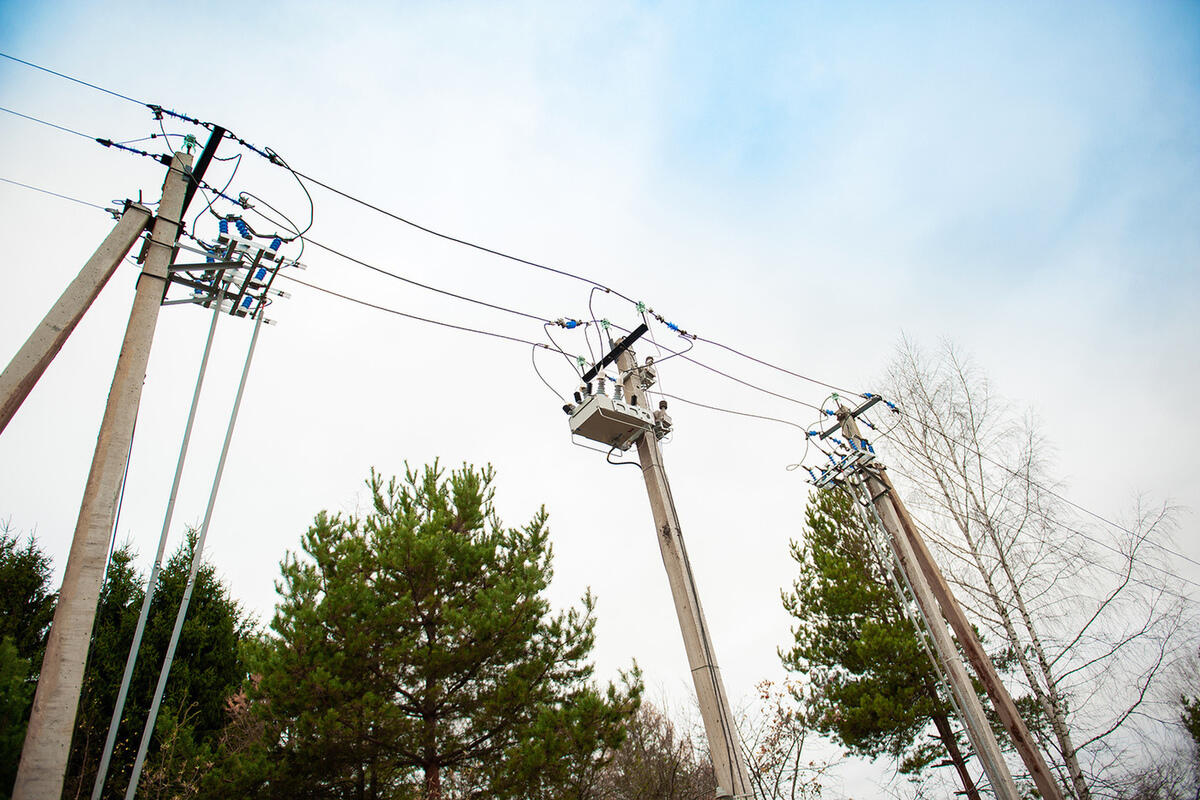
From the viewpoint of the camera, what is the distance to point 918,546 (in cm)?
859

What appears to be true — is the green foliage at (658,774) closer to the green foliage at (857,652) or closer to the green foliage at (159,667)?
the green foliage at (857,652)

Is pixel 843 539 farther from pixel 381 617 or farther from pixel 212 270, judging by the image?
pixel 212 270

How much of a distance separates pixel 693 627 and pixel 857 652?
10.5 metres

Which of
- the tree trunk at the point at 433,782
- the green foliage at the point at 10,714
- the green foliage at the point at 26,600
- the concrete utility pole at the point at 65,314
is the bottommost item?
the tree trunk at the point at 433,782

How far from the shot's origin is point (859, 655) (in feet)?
46.4

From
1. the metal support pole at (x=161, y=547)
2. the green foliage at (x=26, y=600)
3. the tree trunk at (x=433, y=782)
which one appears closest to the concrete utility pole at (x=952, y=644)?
the tree trunk at (x=433, y=782)

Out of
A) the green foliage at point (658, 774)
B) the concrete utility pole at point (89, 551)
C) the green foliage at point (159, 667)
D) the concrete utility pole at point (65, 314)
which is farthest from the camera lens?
the green foliage at point (658, 774)

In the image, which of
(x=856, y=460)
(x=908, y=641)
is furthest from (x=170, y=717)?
(x=908, y=641)

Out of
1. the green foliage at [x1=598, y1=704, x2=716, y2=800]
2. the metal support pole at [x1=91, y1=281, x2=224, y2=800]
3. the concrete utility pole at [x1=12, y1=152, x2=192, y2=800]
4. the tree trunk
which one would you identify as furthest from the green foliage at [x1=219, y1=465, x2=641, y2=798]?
the concrete utility pole at [x1=12, y1=152, x2=192, y2=800]

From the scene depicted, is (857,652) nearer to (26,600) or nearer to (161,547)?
(161,547)

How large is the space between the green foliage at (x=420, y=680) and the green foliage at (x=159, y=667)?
7.01 feet

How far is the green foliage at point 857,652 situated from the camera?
13672 millimetres

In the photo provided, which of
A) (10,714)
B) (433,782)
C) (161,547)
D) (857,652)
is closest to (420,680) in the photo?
(433,782)

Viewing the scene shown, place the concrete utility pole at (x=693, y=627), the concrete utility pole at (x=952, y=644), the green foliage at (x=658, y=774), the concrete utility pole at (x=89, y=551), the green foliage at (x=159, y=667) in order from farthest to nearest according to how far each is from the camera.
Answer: the green foliage at (x=658, y=774) < the green foliage at (x=159, y=667) < the concrete utility pole at (x=952, y=644) < the concrete utility pole at (x=693, y=627) < the concrete utility pole at (x=89, y=551)
